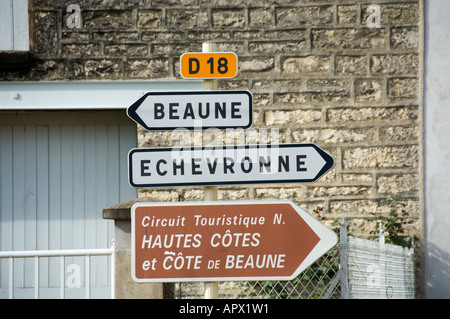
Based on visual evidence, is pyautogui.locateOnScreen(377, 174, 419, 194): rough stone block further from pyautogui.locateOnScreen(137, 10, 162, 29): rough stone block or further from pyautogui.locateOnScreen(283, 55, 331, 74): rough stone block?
pyautogui.locateOnScreen(137, 10, 162, 29): rough stone block

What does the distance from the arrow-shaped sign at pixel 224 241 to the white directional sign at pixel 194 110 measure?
460 millimetres

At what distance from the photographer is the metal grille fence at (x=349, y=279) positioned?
15.6 feet

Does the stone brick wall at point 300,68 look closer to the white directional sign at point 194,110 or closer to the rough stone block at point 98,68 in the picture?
the rough stone block at point 98,68

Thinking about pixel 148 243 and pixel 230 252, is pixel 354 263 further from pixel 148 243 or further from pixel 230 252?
pixel 148 243

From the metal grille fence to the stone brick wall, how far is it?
0.65 m

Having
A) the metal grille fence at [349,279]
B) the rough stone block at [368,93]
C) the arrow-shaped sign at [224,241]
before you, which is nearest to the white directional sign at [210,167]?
the arrow-shaped sign at [224,241]

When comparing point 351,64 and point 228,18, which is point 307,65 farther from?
point 228,18

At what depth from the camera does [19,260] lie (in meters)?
6.92

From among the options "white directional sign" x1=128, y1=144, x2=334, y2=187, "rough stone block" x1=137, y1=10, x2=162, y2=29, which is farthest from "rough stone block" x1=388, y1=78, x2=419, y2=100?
"white directional sign" x1=128, y1=144, x2=334, y2=187

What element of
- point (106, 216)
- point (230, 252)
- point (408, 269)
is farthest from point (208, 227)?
point (408, 269)

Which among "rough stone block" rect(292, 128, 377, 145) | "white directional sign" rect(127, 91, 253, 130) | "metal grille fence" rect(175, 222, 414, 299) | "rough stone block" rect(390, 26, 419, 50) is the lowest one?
"metal grille fence" rect(175, 222, 414, 299)

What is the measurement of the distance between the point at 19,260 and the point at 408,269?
13.0 feet

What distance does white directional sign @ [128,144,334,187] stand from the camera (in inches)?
147

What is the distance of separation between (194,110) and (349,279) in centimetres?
182
